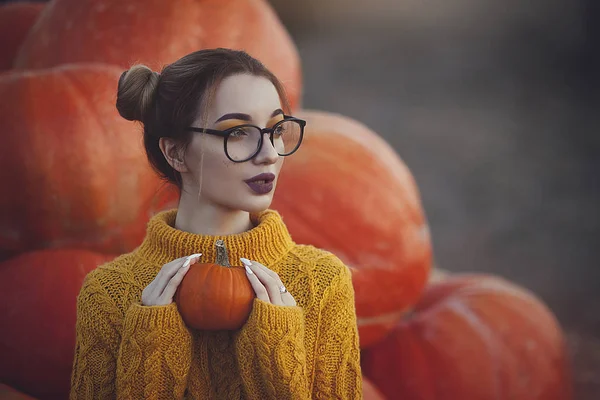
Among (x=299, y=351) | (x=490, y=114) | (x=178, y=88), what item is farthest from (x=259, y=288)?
(x=490, y=114)

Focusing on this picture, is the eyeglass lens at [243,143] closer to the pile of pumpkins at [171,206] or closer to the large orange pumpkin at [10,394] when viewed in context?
the pile of pumpkins at [171,206]

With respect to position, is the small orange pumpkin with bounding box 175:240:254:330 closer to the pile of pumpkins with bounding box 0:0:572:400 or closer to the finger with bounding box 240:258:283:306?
the finger with bounding box 240:258:283:306

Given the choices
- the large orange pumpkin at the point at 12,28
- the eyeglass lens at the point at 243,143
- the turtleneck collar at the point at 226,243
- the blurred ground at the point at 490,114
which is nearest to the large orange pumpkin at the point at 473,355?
the blurred ground at the point at 490,114

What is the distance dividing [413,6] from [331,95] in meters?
1.31

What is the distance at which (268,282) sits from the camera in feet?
4.25

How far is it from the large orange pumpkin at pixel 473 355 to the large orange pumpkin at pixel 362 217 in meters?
0.13

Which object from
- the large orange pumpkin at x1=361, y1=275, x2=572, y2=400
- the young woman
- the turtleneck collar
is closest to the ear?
the young woman

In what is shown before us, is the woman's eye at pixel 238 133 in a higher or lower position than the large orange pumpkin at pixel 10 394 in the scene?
higher

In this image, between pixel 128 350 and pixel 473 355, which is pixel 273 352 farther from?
pixel 473 355

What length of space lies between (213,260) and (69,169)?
78 cm

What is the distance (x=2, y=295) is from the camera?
189 cm

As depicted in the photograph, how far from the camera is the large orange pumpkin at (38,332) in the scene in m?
1.86

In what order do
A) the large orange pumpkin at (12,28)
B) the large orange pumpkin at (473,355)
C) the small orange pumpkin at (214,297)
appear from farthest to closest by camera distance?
the large orange pumpkin at (12,28) < the large orange pumpkin at (473,355) < the small orange pumpkin at (214,297)

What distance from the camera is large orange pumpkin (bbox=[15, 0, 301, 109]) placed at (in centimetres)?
229
